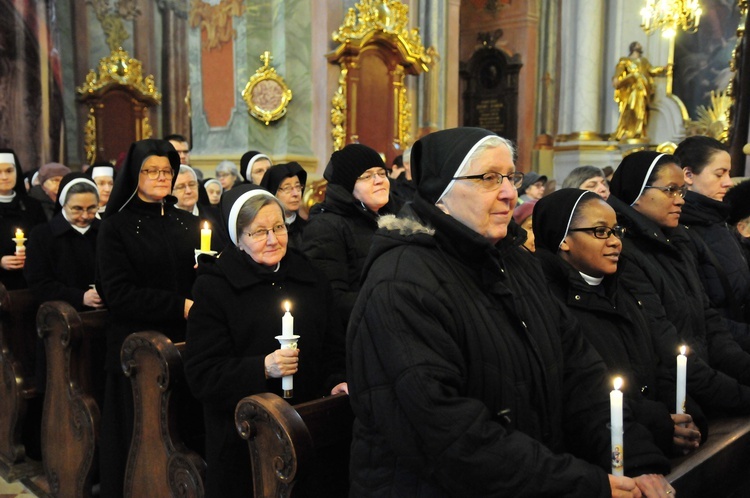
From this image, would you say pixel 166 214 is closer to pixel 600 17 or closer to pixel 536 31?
pixel 600 17

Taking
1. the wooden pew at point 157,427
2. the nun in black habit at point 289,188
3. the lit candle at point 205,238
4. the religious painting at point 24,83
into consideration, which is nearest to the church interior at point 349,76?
the religious painting at point 24,83

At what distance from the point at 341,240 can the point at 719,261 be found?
2.03m

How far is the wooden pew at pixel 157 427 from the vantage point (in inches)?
121

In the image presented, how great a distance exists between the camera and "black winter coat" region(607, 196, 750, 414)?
290cm

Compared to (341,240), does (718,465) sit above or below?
below

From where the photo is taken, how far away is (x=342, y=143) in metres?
9.60

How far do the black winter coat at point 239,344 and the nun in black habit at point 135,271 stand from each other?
2.88 feet

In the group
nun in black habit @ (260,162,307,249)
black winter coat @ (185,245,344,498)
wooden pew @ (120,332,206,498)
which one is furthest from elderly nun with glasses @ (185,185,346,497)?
nun in black habit @ (260,162,307,249)

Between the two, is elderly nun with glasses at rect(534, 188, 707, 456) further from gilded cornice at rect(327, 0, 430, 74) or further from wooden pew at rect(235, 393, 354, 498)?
gilded cornice at rect(327, 0, 430, 74)

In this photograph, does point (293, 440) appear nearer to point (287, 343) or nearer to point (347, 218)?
point (287, 343)

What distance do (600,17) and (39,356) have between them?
39.5ft

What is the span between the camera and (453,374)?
1.80 m

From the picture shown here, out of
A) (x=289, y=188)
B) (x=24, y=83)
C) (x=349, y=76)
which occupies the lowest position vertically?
(x=289, y=188)

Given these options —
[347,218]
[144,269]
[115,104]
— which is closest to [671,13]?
[347,218]
